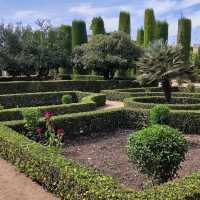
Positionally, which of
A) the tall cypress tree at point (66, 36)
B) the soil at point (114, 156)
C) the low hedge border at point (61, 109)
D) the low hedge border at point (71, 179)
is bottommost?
the soil at point (114, 156)

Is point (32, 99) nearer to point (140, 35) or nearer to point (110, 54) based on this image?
point (110, 54)

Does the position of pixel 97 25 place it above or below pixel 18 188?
above

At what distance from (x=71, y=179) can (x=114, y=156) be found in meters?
3.69

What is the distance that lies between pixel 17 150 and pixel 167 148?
8.92 ft

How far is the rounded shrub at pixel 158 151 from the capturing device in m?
6.52

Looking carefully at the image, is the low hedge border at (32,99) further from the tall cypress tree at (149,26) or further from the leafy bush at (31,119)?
the tall cypress tree at (149,26)

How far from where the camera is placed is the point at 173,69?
15.9m

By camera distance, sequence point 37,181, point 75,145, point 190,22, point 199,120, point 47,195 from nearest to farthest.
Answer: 1. point 47,195
2. point 37,181
3. point 75,145
4. point 199,120
5. point 190,22

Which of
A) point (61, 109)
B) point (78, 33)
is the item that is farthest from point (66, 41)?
point (61, 109)

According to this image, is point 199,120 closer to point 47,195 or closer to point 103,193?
point 47,195

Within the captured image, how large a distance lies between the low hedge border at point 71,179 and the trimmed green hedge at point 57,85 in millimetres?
14856

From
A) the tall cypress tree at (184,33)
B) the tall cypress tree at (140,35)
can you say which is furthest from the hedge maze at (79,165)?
the tall cypress tree at (140,35)

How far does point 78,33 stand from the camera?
37.5 m

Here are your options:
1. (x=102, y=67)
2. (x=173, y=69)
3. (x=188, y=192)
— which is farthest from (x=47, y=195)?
(x=102, y=67)
